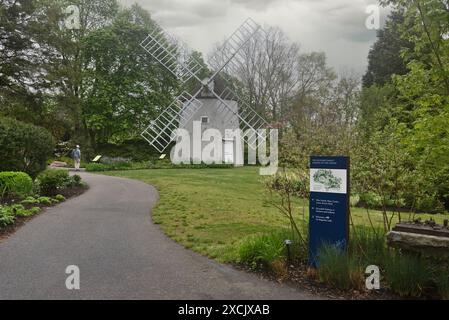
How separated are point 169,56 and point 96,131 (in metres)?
12.7

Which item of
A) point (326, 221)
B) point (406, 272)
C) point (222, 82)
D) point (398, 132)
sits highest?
point (222, 82)

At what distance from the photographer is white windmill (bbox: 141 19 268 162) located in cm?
3095

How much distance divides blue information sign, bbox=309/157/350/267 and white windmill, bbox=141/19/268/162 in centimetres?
2329

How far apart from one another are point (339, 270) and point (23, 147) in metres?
13.9

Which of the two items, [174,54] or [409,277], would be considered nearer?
[409,277]

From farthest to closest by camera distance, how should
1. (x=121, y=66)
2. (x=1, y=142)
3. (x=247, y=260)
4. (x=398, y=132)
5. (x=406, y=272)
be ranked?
(x=121, y=66) < (x=1, y=142) < (x=398, y=132) < (x=247, y=260) < (x=406, y=272)

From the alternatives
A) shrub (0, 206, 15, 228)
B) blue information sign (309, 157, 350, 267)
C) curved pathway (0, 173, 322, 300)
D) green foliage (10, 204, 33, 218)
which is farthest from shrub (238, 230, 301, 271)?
green foliage (10, 204, 33, 218)

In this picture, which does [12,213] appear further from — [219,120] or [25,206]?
[219,120]

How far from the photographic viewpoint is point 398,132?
7508 millimetres

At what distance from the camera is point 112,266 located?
6.84m

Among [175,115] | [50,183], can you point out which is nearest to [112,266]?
[50,183]

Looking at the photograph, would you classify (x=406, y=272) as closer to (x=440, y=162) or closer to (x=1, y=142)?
(x=440, y=162)
